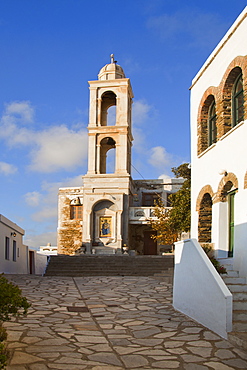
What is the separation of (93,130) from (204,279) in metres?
25.2

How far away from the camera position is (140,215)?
31.3 metres

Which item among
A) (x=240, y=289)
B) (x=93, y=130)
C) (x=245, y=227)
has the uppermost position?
(x=93, y=130)

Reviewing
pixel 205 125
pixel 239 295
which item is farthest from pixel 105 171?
pixel 239 295

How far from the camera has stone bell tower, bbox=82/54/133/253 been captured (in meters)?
30.3

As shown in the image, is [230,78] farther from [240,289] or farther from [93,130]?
[93,130]

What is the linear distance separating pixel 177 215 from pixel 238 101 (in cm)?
1424

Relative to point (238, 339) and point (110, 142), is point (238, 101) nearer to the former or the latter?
A: point (238, 339)

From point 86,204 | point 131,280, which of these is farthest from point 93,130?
point 131,280

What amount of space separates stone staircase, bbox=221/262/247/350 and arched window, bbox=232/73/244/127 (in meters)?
3.97

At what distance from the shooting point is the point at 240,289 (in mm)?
8969

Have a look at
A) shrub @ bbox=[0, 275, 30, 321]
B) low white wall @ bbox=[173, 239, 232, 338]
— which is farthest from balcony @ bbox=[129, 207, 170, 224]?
shrub @ bbox=[0, 275, 30, 321]

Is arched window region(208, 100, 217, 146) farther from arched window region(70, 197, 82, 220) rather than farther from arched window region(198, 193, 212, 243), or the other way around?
arched window region(70, 197, 82, 220)

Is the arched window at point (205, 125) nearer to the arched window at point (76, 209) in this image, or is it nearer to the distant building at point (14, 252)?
the distant building at point (14, 252)

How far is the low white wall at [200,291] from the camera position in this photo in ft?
23.0
